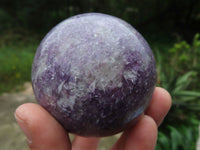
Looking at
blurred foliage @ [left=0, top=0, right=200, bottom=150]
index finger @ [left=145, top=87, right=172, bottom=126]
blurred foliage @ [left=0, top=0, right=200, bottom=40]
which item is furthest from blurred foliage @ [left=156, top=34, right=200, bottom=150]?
blurred foliage @ [left=0, top=0, right=200, bottom=40]

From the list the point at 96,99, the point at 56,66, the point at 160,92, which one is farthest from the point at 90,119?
the point at 160,92

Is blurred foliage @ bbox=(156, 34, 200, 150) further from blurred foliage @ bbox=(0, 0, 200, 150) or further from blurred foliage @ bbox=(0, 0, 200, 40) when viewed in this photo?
blurred foliage @ bbox=(0, 0, 200, 40)

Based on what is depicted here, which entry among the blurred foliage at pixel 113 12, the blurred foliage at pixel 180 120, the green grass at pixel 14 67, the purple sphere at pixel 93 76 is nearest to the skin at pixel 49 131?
the purple sphere at pixel 93 76

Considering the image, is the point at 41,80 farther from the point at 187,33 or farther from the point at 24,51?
the point at 187,33

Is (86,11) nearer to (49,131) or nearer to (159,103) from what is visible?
(159,103)

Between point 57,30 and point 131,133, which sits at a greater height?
point 57,30
